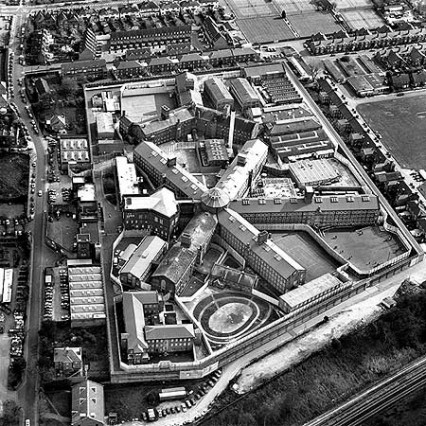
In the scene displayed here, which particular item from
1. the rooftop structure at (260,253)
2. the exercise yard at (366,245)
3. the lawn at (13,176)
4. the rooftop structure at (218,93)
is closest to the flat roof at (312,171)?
the exercise yard at (366,245)

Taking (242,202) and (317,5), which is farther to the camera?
(317,5)

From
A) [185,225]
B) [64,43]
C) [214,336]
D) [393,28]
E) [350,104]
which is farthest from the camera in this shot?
[393,28]

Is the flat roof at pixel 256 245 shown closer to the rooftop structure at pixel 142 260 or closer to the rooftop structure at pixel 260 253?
the rooftop structure at pixel 260 253

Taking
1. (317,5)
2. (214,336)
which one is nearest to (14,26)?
(317,5)

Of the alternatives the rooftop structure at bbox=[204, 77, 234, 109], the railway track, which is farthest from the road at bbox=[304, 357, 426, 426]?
the rooftop structure at bbox=[204, 77, 234, 109]

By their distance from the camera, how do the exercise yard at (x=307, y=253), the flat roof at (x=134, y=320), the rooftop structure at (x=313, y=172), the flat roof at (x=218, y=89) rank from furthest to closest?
the flat roof at (x=218, y=89), the rooftop structure at (x=313, y=172), the exercise yard at (x=307, y=253), the flat roof at (x=134, y=320)

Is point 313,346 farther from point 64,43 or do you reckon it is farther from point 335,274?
point 64,43

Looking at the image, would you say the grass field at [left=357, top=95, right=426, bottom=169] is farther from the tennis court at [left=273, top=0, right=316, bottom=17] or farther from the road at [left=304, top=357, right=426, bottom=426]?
the road at [left=304, top=357, right=426, bottom=426]
